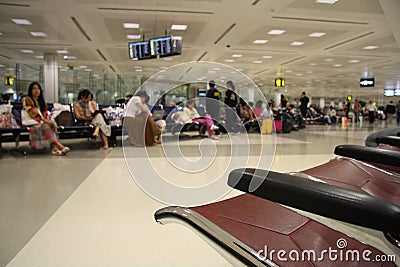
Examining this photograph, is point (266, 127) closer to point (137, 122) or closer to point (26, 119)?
point (137, 122)

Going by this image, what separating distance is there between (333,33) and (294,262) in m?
9.60

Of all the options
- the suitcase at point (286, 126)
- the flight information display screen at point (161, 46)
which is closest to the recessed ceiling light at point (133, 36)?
the flight information display screen at point (161, 46)

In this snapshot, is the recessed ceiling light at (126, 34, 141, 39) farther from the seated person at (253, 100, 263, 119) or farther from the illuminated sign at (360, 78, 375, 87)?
the illuminated sign at (360, 78, 375, 87)

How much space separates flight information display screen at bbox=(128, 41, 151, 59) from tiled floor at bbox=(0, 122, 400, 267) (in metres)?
4.83

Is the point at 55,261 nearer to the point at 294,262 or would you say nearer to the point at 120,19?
the point at 294,262

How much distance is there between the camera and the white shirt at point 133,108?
5.73 metres

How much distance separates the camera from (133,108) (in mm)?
5836

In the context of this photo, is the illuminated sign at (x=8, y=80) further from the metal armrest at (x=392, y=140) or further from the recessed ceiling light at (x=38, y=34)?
the metal armrest at (x=392, y=140)

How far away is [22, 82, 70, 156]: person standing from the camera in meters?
4.90

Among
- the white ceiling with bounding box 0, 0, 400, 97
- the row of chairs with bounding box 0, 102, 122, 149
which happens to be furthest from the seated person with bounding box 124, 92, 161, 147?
the white ceiling with bounding box 0, 0, 400, 97

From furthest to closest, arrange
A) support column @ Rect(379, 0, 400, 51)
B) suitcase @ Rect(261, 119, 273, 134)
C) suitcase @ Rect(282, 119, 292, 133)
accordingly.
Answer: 1. suitcase @ Rect(282, 119, 292, 133)
2. suitcase @ Rect(261, 119, 273, 134)
3. support column @ Rect(379, 0, 400, 51)

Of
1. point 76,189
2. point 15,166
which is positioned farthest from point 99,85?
point 76,189

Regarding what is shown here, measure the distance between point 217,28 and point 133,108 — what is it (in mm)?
4050

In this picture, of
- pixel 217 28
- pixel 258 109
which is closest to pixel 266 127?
pixel 258 109
